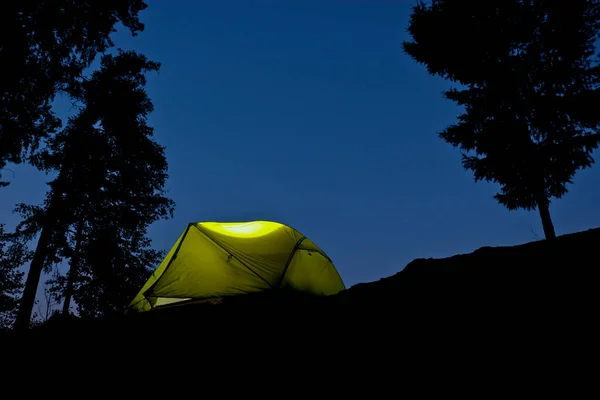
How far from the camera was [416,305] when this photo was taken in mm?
2746

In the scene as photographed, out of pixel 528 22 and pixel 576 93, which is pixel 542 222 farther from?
pixel 528 22

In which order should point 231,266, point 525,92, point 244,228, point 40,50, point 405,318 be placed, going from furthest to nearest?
point 525,92, point 40,50, point 244,228, point 231,266, point 405,318

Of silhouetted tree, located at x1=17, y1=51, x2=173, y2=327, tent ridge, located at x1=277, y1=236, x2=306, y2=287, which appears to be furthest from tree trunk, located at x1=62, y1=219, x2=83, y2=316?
tent ridge, located at x1=277, y1=236, x2=306, y2=287

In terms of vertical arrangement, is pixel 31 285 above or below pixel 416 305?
above

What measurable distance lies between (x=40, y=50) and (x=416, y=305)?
11.5 meters

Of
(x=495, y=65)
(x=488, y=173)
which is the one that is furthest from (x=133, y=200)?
(x=495, y=65)

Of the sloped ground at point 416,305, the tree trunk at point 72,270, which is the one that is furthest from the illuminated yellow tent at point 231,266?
the tree trunk at point 72,270

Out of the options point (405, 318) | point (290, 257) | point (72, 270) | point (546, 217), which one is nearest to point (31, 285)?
point (72, 270)

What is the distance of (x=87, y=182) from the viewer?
1292 cm

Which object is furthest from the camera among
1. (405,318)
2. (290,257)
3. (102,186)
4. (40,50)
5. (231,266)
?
(102,186)

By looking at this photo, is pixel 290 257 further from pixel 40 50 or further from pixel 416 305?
pixel 40 50

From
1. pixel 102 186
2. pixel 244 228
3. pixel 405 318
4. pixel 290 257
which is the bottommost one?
pixel 405 318

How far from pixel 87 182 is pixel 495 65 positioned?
1621cm

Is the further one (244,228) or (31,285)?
(31,285)
